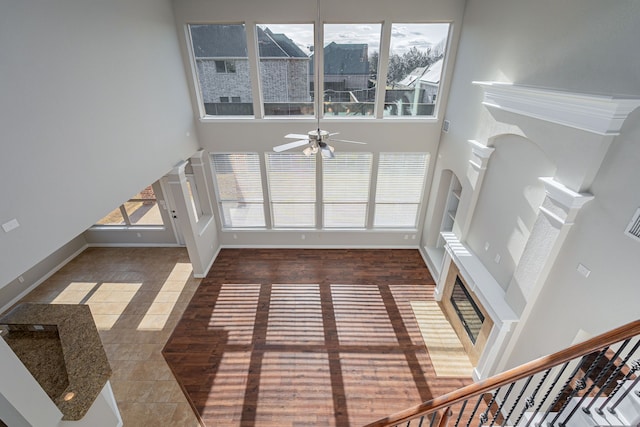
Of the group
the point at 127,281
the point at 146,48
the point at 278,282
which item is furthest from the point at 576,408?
the point at 127,281

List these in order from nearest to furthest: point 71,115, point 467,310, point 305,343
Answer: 1. point 71,115
2. point 467,310
3. point 305,343

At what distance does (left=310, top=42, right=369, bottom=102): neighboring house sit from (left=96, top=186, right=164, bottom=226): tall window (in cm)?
504

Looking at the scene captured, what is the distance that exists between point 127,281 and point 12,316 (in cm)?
259

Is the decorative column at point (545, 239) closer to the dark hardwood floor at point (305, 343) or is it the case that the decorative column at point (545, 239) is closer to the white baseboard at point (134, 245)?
the dark hardwood floor at point (305, 343)

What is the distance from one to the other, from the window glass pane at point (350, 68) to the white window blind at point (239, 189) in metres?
2.22

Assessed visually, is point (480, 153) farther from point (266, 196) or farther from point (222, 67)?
point (222, 67)

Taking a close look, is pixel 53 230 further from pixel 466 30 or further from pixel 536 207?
pixel 466 30

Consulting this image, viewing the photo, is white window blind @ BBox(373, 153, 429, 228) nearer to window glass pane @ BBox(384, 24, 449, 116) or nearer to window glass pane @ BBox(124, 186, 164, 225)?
window glass pane @ BBox(384, 24, 449, 116)

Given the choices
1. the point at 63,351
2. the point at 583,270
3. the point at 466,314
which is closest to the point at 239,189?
the point at 63,351

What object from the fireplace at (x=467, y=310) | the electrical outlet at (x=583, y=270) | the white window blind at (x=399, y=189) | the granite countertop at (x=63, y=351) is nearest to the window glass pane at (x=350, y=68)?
the white window blind at (x=399, y=189)

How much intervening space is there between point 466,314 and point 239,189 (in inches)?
216

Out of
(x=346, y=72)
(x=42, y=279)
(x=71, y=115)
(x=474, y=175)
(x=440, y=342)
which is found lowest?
(x=440, y=342)

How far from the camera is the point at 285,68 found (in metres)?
5.83

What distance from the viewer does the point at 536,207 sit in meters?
3.53
